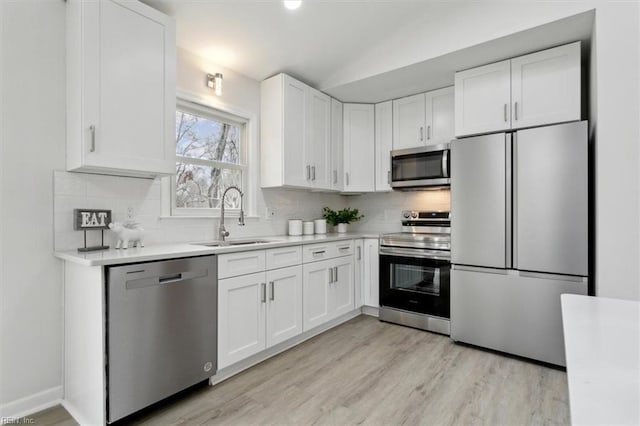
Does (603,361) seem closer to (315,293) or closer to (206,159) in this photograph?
Answer: (315,293)

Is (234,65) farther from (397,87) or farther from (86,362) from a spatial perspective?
(86,362)

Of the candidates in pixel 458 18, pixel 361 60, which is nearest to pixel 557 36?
pixel 458 18

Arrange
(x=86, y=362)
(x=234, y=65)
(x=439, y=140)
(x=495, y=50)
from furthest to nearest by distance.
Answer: (x=439, y=140) → (x=234, y=65) → (x=495, y=50) → (x=86, y=362)

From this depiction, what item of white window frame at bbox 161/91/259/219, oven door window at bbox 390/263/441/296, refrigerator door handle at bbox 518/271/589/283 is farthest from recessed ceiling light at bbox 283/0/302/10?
refrigerator door handle at bbox 518/271/589/283

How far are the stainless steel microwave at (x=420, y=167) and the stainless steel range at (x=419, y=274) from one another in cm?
41

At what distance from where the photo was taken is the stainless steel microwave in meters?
3.24

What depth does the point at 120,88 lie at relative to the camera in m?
2.06

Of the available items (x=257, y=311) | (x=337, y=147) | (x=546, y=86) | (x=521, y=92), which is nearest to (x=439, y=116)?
(x=521, y=92)

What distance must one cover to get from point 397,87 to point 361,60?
490mm

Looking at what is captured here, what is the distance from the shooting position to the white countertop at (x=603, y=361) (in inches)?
19.6

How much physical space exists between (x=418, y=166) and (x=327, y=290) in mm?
1535

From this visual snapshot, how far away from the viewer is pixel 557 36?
2504 mm

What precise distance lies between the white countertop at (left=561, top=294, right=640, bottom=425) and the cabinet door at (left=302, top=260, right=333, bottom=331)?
2.18 meters

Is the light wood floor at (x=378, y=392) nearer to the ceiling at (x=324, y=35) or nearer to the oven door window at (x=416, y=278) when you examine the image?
the oven door window at (x=416, y=278)
